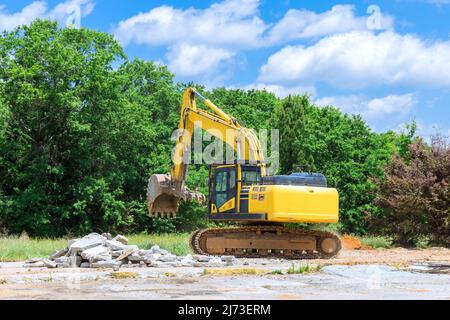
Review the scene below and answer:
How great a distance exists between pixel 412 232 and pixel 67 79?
1882cm

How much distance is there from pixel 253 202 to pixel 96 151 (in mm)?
18318

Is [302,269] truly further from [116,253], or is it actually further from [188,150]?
[188,150]

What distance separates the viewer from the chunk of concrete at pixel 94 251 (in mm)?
17500

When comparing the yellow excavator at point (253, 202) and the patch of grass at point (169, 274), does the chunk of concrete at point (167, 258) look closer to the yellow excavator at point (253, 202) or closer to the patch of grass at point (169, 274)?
the patch of grass at point (169, 274)

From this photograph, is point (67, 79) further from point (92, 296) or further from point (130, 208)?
point (92, 296)

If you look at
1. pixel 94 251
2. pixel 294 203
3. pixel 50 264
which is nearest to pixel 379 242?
pixel 294 203

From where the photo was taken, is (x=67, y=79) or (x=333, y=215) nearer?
(x=333, y=215)

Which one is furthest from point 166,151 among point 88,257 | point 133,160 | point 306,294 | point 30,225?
point 306,294

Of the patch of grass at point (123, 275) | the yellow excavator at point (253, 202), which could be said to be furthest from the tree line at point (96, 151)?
the patch of grass at point (123, 275)

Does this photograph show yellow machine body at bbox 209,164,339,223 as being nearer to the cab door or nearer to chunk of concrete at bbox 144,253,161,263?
the cab door

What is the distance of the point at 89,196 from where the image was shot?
36906mm

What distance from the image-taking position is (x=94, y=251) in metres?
17.8
